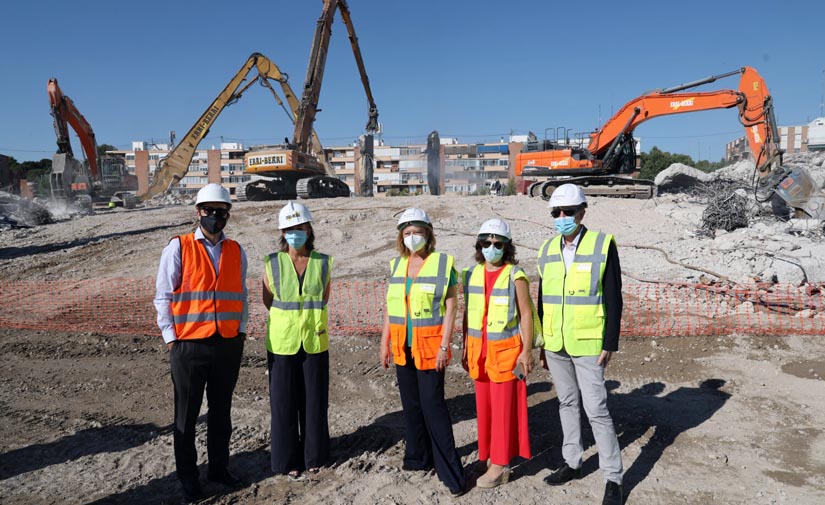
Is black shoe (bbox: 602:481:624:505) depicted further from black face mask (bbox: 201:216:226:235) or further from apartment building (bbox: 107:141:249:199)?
apartment building (bbox: 107:141:249:199)

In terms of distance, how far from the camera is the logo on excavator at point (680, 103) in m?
16.3

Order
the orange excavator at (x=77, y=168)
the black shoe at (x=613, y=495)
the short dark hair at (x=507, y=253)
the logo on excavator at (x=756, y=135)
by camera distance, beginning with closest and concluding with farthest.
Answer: the black shoe at (x=613, y=495) → the short dark hair at (x=507, y=253) → the logo on excavator at (x=756, y=135) → the orange excavator at (x=77, y=168)

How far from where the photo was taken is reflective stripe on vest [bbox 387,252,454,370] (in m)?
3.70

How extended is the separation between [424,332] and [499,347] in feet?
1.59

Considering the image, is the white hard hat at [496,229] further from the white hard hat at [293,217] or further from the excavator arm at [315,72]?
the excavator arm at [315,72]

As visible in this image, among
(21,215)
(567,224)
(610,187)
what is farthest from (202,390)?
(21,215)

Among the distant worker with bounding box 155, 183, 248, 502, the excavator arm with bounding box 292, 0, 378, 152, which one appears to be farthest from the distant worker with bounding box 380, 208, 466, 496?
the excavator arm with bounding box 292, 0, 378, 152

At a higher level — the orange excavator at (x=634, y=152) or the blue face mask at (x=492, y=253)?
the orange excavator at (x=634, y=152)

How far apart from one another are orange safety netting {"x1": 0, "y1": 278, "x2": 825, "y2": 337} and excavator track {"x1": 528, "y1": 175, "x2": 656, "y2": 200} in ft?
30.1

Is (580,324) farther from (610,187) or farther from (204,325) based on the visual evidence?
(610,187)

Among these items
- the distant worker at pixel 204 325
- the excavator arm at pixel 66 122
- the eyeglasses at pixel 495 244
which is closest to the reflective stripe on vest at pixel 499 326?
the eyeglasses at pixel 495 244

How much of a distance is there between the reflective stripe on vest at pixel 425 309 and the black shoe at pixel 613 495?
1294mm

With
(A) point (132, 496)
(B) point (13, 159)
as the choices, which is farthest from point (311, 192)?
(B) point (13, 159)

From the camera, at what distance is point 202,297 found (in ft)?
11.8
